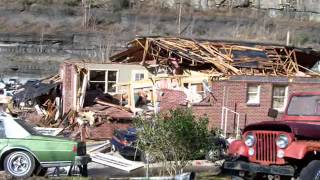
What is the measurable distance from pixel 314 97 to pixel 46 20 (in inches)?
3441

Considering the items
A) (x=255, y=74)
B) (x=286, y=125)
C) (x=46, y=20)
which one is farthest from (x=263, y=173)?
(x=46, y=20)

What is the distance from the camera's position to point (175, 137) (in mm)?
12883

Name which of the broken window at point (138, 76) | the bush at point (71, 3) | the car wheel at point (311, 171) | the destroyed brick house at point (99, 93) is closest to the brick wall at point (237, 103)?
the destroyed brick house at point (99, 93)

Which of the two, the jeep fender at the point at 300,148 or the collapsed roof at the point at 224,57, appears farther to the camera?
the collapsed roof at the point at 224,57

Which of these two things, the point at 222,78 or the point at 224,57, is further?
the point at 224,57

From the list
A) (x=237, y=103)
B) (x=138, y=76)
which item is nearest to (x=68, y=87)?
(x=138, y=76)

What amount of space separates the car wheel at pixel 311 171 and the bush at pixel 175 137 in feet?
8.51

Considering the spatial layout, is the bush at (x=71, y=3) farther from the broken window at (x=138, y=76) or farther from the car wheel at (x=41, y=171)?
the car wheel at (x=41, y=171)

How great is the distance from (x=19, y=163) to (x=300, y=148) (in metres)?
6.34

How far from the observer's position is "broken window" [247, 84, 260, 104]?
28797mm

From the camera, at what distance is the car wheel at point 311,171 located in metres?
11.3

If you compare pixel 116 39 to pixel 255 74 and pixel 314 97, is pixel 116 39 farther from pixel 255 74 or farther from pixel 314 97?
pixel 314 97

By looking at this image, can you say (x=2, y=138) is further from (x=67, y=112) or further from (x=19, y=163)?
(x=67, y=112)

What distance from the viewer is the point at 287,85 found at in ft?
96.9
